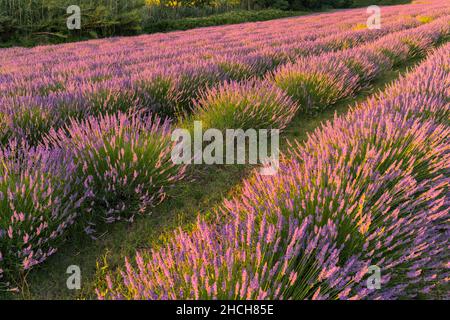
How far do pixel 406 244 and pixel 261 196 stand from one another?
2.70ft

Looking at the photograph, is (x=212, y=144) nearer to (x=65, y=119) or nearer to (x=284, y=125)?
(x=284, y=125)

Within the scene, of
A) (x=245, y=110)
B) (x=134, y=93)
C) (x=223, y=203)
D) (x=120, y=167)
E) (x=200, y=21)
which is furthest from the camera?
(x=200, y=21)

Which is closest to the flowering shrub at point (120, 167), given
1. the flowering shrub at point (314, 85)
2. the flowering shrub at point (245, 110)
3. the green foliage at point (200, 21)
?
the flowering shrub at point (245, 110)

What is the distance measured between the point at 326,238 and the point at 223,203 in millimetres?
905

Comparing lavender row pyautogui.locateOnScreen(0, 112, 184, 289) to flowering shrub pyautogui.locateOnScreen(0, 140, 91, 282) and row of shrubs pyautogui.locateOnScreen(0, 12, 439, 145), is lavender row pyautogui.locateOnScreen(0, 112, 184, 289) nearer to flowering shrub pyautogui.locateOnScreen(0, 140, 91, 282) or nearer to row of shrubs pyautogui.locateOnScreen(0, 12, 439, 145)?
flowering shrub pyautogui.locateOnScreen(0, 140, 91, 282)

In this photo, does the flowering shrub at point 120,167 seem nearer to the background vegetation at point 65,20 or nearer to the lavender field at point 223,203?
the lavender field at point 223,203

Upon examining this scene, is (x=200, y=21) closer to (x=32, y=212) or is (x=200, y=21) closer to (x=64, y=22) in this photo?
(x=64, y=22)

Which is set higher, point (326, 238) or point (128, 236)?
point (326, 238)

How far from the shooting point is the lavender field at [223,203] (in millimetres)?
1426

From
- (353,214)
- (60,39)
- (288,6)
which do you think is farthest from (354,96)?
(288,6)

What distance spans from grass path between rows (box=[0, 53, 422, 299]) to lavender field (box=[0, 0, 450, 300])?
11mm

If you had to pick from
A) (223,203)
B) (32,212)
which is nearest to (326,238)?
(223,203)

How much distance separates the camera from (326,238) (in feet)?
4.90

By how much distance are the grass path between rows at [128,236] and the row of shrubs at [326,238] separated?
0.18 m
